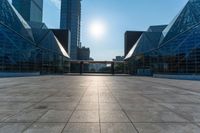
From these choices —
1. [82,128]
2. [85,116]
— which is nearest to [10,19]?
[85,116]

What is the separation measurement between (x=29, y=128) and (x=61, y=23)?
632 feet

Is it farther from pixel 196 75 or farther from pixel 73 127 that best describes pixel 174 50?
pixel 73 127

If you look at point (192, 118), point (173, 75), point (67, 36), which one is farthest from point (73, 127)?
point (67, 36)

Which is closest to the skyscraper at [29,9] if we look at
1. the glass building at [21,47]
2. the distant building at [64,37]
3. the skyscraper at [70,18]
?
the skyscraper at [70,18]

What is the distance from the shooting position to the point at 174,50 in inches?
1768

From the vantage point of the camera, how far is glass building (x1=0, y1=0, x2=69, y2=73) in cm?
4084

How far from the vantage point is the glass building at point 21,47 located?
4084 cm

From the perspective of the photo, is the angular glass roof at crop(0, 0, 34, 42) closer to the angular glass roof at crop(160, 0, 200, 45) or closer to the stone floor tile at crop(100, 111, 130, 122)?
the angular glass roof at crop(160, 0, 200, 45)

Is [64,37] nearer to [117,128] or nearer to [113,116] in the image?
[113,116]

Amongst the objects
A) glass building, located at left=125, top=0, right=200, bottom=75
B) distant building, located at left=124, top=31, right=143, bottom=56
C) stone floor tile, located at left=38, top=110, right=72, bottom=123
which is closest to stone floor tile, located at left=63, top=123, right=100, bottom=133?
stone floor tile, located at left=38, top=110, right=72, bottom=123

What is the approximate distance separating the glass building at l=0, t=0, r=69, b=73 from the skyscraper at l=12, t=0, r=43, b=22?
317ft

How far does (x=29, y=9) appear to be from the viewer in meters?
154

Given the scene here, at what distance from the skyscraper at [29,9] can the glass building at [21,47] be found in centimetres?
9652

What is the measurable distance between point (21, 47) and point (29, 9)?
395 ft
